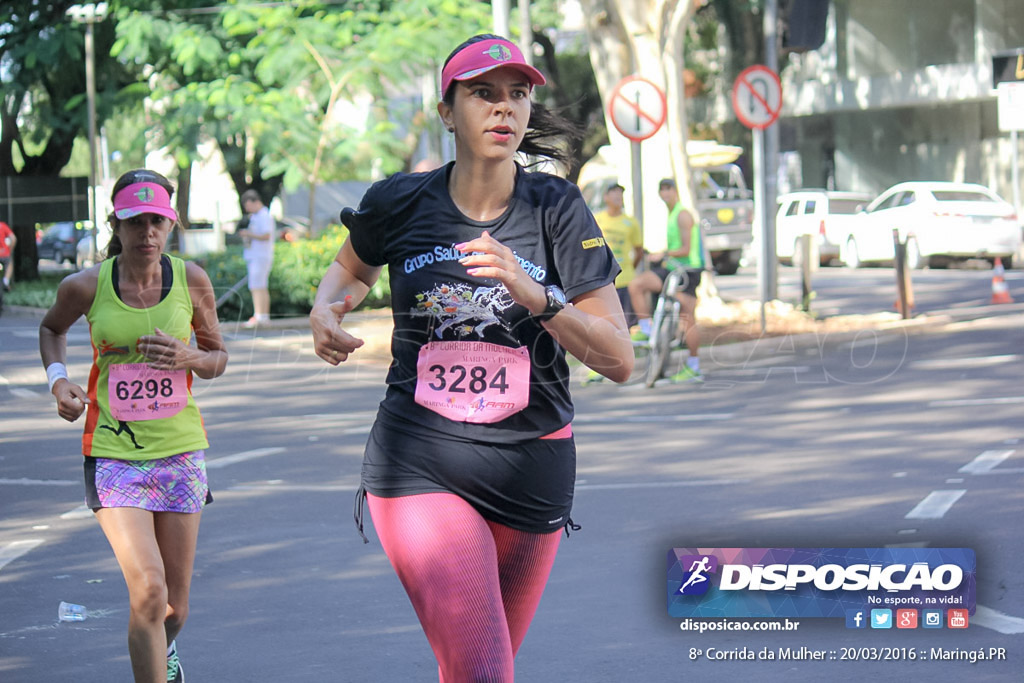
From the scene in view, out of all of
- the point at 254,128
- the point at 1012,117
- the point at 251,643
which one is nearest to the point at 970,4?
the point at 1012,117

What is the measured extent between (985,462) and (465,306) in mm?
6509

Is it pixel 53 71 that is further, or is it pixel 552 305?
pixel 53 71

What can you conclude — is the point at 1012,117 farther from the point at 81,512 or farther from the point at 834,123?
the point at 834,123

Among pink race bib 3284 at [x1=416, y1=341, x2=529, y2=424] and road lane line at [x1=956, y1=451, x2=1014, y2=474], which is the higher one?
pink race bib 3284 at [x1=416, y1=341, x2=529, y2=424]

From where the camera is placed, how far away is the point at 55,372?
16.6 feet

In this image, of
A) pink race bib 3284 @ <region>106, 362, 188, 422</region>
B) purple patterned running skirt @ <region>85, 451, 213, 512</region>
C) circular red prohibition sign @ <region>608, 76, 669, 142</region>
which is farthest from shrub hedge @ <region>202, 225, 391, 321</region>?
purple patterned running skirt @ <region>85, 451, 213, 512</region>

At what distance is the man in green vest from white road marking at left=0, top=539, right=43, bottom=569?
299 inches

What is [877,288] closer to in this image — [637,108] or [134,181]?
[637,108]

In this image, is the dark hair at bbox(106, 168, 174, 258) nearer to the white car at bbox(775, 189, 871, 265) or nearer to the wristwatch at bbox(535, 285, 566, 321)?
the wristwatch at bbox(535, 285, 566, 321)

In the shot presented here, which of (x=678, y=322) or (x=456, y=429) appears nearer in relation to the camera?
(x=456, y=429)

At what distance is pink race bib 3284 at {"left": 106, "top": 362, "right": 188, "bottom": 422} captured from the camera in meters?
4.83

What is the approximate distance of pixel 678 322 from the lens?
45.5 ft

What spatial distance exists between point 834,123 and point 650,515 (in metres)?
42.0

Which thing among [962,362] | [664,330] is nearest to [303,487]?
[664,330]
